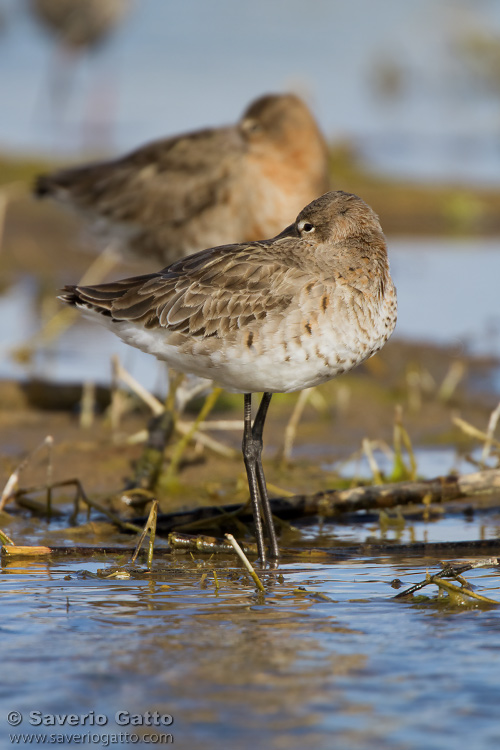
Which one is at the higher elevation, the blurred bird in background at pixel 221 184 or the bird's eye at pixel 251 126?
the bird's eye at pixel 251 126

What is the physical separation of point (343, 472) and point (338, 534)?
4.23 ft

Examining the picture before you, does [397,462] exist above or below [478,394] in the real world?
below

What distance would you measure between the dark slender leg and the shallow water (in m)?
0.28

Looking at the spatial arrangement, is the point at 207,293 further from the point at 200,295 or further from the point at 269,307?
the point at 269,307

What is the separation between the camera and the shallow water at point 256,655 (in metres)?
3.61

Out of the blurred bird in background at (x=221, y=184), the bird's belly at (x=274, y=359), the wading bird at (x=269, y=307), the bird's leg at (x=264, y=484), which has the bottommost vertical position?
the bird's leg at (x=264, y=484)

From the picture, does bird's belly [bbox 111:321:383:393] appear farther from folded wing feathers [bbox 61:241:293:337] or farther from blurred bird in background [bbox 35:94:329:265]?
blurred bird in background [bbox 35:94:329:265]

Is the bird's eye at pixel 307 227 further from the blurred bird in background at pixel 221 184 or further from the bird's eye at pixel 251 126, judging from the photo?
the bird's eye at pixel 251 126

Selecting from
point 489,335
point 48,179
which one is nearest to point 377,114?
point 489,335

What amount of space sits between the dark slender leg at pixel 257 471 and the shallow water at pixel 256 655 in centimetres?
28

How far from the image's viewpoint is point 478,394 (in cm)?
899

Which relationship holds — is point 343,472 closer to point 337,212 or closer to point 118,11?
point 337,212

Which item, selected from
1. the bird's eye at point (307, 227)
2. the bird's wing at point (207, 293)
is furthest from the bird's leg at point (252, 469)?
the bird's eye at point (307, 227)

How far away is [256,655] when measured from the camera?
4148 millimetres
